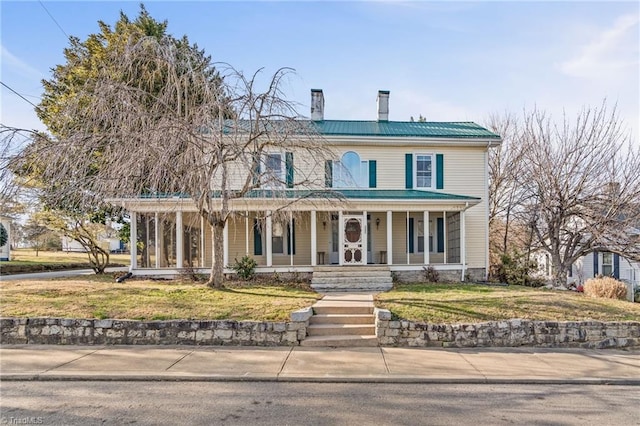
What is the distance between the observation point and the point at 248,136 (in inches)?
453

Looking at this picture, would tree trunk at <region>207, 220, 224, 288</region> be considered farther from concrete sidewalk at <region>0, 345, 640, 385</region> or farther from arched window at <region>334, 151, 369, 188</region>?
arched window at <region>334, 151, 369, 188</region>

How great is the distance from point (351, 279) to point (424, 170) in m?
6.39

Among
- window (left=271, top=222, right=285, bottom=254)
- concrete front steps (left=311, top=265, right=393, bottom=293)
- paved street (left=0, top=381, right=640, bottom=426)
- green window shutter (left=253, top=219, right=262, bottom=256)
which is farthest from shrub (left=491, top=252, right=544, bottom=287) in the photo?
paved street (left=0, top=381, right=640, bottom=426)

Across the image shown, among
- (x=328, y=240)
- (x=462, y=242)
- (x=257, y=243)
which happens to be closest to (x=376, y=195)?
(x=328, y=240)

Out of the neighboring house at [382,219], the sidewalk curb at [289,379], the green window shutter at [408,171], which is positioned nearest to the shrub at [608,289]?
the neighboring house at [382,219]

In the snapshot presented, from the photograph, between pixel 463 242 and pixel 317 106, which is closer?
pixel 463 242

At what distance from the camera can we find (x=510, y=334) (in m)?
8.41

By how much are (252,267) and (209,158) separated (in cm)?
500

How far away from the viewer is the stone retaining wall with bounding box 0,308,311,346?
8133mm

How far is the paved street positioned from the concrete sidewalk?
0.21 metres

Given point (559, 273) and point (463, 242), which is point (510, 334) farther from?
point (559, 273)

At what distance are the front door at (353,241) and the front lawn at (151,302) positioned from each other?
4215 millimetres

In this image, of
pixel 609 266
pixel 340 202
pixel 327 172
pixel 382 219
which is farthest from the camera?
pixel 609 266

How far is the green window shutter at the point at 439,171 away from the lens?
17453 millimetres
